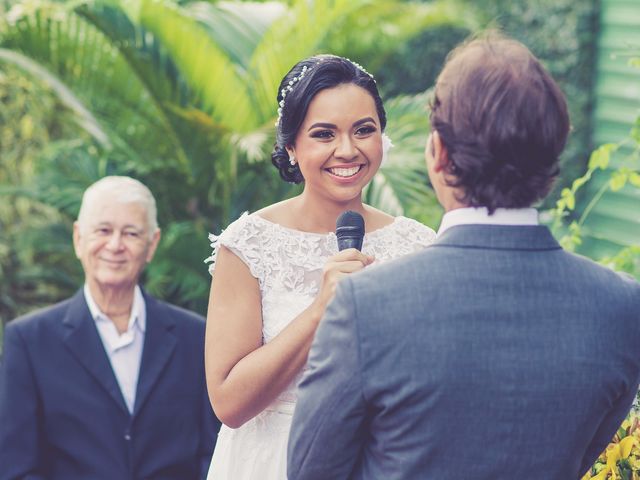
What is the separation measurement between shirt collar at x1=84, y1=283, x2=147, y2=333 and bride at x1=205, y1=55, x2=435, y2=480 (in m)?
1.23

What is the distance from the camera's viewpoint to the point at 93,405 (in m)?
3.93

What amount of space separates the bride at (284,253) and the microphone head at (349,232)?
0.18m

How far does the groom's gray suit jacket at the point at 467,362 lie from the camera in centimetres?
197

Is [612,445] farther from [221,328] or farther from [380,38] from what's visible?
[380,38]

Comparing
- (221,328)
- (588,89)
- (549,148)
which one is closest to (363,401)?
(549,148)

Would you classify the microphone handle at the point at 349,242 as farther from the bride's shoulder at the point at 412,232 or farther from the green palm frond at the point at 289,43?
the green palm frond at the point at 289,43

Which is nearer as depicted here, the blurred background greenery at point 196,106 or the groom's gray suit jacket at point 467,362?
the groom's gray suit jacket at point 467,362

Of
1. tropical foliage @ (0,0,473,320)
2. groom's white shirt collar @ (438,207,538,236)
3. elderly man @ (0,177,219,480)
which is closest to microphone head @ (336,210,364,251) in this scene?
groom's white shirt collar @ (438,207,538,236)

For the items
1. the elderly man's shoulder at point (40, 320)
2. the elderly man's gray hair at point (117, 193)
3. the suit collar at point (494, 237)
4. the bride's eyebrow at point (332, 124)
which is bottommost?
the elderly man's shoulder at point (40, 320)

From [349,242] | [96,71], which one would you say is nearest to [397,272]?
[349,242]

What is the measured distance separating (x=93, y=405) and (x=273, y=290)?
4.32ft

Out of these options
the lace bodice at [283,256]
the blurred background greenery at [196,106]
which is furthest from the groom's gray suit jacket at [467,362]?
the blurred background greenery at [196,106]

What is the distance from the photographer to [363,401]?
1995 millimetres

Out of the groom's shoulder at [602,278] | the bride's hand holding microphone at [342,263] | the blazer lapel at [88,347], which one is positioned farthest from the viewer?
the blazer lapel at [88,347]
